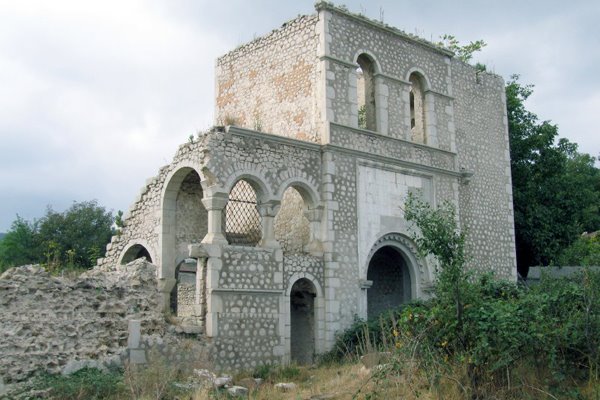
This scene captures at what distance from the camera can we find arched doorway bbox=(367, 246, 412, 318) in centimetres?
1906

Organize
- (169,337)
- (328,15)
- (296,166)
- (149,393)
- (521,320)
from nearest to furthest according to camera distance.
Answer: (521,320), (149,393), (169,337), (296,166), (328,15)

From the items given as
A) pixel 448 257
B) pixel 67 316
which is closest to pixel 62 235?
pixel 67 316

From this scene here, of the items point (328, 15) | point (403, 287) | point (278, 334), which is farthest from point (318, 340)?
point (328, 15)

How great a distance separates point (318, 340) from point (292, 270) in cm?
178

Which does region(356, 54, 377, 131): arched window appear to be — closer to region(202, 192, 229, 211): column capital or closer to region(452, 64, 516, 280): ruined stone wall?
region(452, 64, 516, 280): ruined stone wall

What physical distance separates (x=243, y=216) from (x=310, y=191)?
264cm

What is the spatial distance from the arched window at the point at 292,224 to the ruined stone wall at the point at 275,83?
1607 millimetres

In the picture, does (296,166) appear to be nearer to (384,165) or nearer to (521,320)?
(384,165)

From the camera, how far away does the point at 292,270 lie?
15484 mm

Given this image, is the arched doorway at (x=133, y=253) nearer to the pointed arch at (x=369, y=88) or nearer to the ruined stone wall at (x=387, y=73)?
the ruined stone wall at (x=387, y=73)

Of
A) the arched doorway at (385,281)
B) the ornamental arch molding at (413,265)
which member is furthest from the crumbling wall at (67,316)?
the arched doorway at (385,281)

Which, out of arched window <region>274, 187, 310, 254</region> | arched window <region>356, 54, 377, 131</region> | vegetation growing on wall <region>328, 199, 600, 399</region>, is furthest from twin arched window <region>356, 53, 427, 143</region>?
vegetation growing on wall <region>328, 199, 600, 399</region>

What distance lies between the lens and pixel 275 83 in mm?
18391

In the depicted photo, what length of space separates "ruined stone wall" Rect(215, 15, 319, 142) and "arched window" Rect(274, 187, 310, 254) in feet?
5.27
